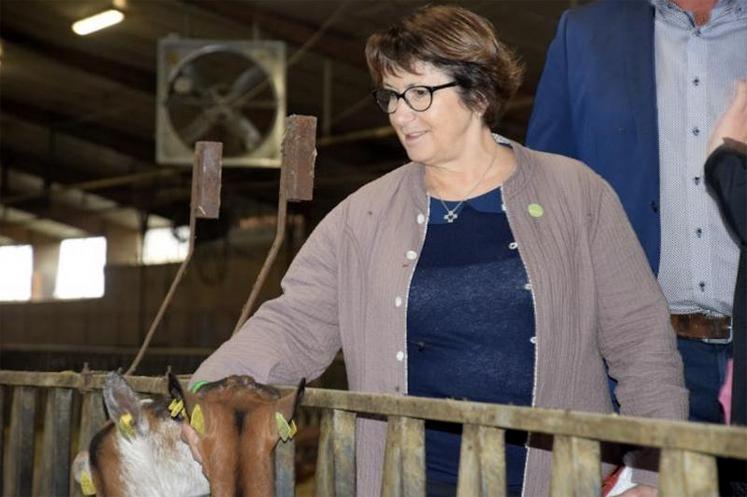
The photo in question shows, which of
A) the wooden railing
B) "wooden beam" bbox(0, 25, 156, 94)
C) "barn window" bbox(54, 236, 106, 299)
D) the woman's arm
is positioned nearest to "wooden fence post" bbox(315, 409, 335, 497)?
the wooden railing

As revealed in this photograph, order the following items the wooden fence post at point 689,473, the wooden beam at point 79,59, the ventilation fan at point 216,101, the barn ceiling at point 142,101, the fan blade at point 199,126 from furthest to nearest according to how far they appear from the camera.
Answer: the wooden beam at point 79,59
the barn ceiling at point 142,101
the fan blade at point 199,126
the ventilation fan at point 216,101
the wooden fence post at point 689,473

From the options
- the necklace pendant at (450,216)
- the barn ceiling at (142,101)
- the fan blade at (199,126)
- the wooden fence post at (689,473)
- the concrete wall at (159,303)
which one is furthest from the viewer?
the concrete wall at (159,303)

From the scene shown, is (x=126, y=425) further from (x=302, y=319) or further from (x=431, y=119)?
(x=431, y=119)

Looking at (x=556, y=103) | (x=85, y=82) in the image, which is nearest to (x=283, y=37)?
(x=85, y=82)

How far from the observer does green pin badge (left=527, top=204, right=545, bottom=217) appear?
1863 mm

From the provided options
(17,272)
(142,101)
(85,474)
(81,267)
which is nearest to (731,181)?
(85,474)

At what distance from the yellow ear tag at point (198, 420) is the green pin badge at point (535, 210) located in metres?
0.58

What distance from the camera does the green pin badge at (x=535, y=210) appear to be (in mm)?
1863

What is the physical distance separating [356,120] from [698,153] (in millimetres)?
12819

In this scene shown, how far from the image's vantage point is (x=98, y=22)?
39.4ft

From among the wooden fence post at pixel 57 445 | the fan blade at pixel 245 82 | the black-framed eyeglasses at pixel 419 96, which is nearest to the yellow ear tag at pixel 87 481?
the black-framed eyeglasses at pixel 419 96

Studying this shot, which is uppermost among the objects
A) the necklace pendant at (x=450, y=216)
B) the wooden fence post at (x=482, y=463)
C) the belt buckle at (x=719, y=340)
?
the necklace pendant at (x=450, y=216)

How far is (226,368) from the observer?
6.33ft

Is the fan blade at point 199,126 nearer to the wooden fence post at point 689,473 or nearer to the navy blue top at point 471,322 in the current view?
the navy blue top at point 471,322
